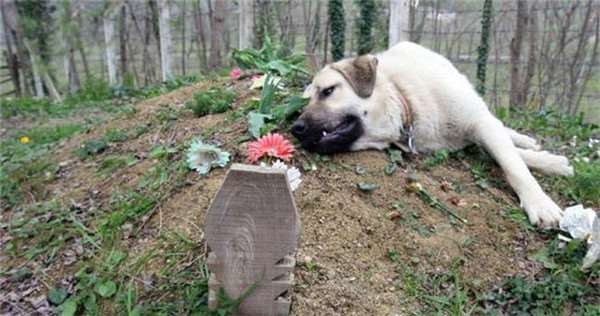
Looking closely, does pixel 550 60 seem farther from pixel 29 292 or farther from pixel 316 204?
pixel 29 292

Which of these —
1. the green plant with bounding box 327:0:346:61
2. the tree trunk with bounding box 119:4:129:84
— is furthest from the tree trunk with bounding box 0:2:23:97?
the green plant with bounding box 327:0:346:61

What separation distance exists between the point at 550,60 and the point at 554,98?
1.57 ft

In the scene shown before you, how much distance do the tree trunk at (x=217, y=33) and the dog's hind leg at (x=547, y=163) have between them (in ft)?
19.8

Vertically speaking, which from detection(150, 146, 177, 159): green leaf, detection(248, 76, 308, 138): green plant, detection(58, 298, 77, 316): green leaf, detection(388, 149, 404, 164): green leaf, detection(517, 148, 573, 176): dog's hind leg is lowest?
detection(58, 298, 77, 316): green leaf

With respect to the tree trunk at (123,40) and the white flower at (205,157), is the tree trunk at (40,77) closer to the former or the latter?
the tree trunk at (123,40)

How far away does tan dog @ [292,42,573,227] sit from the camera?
2.69 m

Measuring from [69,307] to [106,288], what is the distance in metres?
0.15

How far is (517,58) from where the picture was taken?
20.7 ft

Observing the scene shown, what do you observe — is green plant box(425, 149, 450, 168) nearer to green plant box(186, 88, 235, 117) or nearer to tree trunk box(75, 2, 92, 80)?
green plant box(186, 88, 235, 117)

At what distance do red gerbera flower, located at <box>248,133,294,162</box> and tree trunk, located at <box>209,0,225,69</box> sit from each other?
6065 mm

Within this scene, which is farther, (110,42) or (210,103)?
(110,42)

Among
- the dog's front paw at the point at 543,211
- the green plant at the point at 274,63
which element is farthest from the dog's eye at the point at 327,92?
the dog's front paw at the point at 543,211

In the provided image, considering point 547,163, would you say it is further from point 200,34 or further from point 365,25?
point 200,34

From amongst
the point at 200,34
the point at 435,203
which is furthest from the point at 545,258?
the point at 200,34
